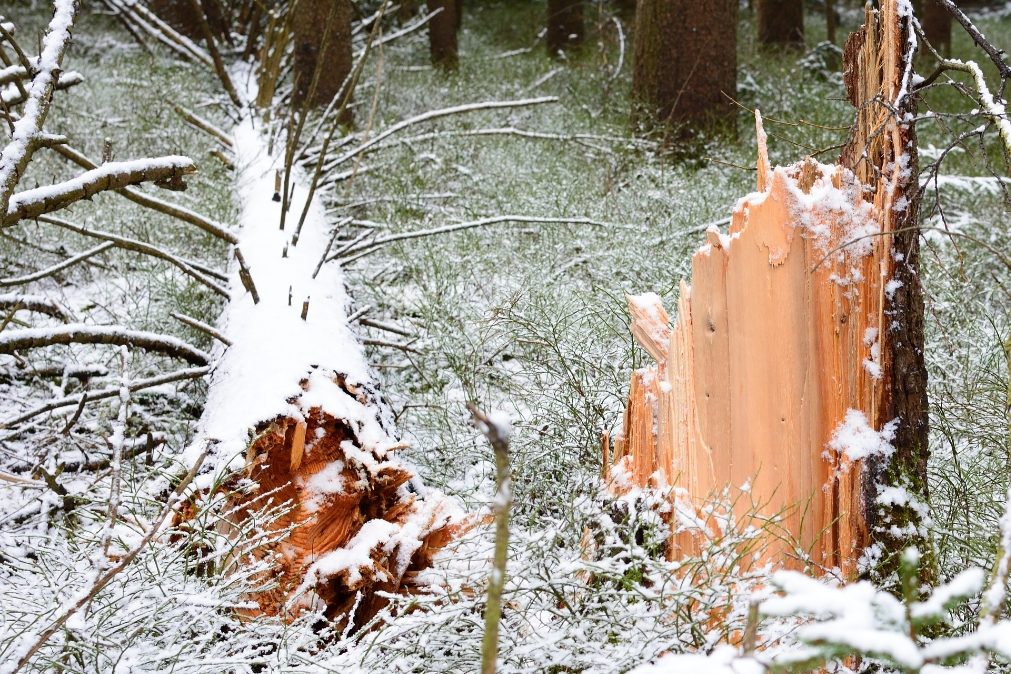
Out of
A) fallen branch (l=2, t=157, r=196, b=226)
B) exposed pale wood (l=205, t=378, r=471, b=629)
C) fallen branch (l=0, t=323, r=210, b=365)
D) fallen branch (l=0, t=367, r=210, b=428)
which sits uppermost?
fallen branch (l=2, t=157, r=196, b=226)

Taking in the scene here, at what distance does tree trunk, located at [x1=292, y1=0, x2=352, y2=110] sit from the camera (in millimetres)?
7176

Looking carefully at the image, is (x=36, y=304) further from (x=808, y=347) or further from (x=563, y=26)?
(x=563, y=26)

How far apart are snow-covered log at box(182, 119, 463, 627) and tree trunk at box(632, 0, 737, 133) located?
4736 millimetres

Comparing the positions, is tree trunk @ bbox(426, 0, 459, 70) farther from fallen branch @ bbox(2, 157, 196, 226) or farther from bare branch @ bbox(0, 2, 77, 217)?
fallen branch @ bbox(2, 157, 196, 226)

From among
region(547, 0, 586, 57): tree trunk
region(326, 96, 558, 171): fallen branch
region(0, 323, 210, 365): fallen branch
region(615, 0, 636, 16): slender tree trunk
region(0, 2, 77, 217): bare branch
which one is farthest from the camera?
region(615, 0, 636, 16): slender tree trunk

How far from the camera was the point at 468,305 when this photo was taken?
4.33 m

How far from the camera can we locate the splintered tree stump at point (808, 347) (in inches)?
84.7

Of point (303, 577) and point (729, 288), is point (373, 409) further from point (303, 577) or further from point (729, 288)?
point (729, 288)

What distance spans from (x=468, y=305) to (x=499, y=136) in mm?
3327

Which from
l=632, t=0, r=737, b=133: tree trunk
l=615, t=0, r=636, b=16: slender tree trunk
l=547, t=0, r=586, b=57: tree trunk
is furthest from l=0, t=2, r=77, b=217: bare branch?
l=615, t=0, r=636, b=16: slender tree trunk

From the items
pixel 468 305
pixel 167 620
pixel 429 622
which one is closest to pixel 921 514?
pixel 429 622

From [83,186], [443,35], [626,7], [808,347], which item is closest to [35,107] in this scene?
[83,186]

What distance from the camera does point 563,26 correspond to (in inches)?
423

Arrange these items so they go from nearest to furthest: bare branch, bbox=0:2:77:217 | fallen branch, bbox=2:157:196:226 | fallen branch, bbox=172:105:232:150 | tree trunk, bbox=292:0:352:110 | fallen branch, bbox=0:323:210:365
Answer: bare branch, bbox=0:2:77:217
fallen branch, bbox=2:157:196:226
fallen branch, bbox=0:323:210:365
fallen branch, bbox=172:105:232:150
tree trunk, bbox=292:0:352:110
